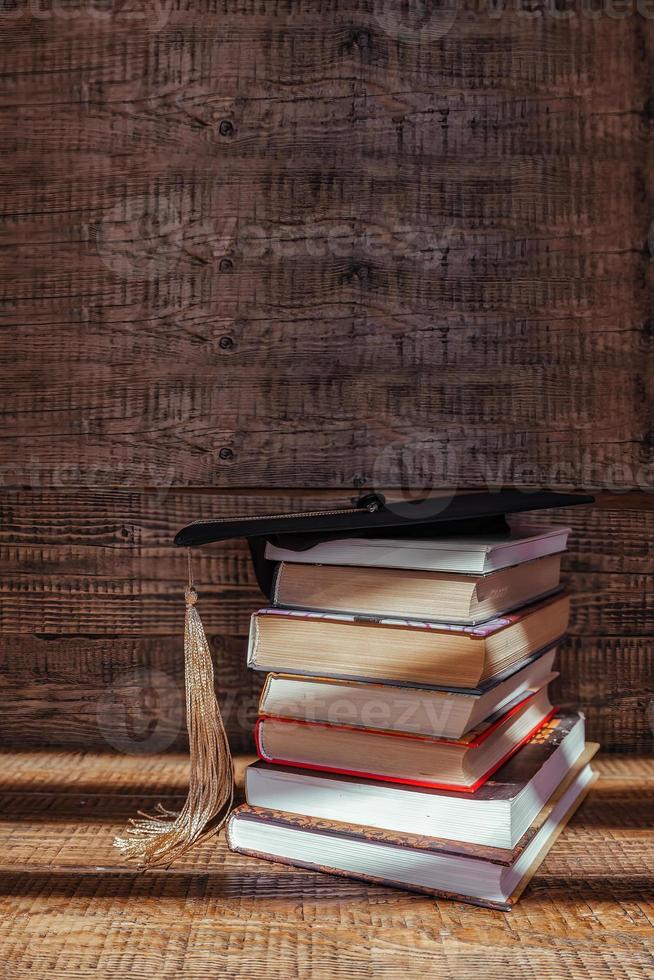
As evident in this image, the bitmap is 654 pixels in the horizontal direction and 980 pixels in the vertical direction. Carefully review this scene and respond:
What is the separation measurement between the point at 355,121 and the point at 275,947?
3.02 feet

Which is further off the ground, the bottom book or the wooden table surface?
the bottom book

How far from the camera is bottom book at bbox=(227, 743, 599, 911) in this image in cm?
67

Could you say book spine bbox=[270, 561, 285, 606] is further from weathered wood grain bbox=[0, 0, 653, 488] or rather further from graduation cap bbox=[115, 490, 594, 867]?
weathered wood grain bbox=[0, 0, 653, 488]

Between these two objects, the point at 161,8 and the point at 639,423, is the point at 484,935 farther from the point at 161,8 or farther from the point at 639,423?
the point at 161,8

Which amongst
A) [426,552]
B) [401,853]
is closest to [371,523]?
[426,552]

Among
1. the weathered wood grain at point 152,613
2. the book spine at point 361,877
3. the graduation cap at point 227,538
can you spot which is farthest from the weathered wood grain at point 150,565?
the book spine at point 361,877

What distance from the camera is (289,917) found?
2.16ft

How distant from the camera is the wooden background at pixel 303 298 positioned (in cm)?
104

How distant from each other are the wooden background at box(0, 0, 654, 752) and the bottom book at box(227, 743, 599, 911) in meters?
0.30

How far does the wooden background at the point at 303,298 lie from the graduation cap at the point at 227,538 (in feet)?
0.75

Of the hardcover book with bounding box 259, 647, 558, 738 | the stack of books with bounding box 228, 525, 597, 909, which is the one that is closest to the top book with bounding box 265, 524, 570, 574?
the stack of books with bounding box 228, 525, 597, 909

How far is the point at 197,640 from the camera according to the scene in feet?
2.66

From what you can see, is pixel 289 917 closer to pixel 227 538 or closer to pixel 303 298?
pixel 227 538

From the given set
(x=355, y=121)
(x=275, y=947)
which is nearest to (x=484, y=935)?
(x=275, y=947)
